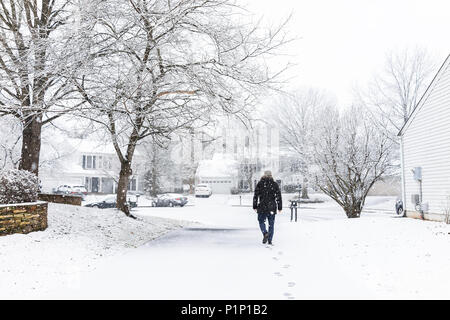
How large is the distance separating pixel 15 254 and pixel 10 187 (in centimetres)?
217

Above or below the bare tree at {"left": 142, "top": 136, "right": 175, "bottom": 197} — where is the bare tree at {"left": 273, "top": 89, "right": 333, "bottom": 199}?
above

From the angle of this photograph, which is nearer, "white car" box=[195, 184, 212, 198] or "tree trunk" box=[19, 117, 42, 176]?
"tree trunk" box=[19, 117, 42, 176]

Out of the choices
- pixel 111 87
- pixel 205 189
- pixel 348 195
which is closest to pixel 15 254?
pixel 111 87

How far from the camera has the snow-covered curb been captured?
5.58 meters

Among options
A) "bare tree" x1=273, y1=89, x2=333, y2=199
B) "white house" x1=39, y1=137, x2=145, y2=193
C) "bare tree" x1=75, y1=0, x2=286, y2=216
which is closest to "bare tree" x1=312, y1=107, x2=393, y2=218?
"bare tree" x1=75, y1=0, x2=286, y2=216

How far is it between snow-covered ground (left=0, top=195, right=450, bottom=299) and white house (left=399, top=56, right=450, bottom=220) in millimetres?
5921

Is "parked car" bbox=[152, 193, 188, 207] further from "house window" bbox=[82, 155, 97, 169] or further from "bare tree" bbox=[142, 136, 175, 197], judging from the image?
"house window" bbox=[82, 155, 97, 169]

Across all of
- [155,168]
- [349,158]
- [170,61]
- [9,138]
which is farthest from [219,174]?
[170,61]

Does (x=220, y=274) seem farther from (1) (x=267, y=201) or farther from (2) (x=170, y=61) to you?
(2) (x=170, y=61)

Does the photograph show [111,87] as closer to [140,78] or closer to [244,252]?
[140,78]

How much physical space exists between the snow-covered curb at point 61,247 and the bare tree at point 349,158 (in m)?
8.95

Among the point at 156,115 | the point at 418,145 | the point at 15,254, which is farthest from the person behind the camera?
the point at 418,145

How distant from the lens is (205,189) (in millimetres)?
47812

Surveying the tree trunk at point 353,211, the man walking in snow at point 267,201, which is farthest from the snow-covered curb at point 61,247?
the tree trunk at point 353,211
